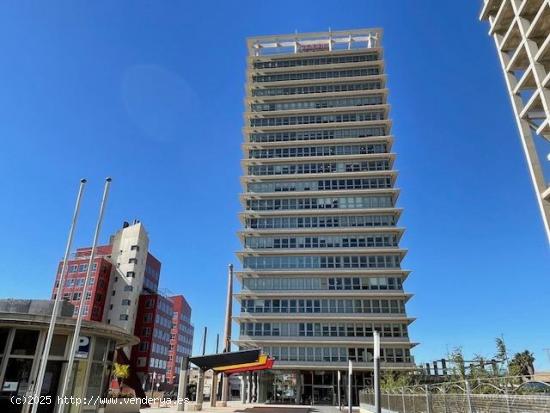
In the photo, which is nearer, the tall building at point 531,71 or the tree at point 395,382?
the tall building at point 531,71

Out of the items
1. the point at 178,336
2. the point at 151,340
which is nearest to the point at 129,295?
the point at 151,340

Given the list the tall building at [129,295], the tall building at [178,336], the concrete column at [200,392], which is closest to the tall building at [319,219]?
the concrete column at [200,392]

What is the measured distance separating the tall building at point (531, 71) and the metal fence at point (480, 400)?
6.21 metres

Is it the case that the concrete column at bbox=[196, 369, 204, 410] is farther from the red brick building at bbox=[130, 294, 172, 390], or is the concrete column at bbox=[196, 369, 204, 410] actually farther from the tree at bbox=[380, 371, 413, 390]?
the red brick building at bbox=[130, 294, 172, 390]

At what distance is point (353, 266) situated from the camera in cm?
5944

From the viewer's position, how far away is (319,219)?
63.3 meters

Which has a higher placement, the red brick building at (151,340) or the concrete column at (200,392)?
the red brick building at (151,340)

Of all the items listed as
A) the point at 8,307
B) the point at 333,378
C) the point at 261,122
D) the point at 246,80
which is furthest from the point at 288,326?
the point at 246,80

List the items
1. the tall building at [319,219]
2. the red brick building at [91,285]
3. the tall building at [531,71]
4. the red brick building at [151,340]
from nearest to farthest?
1. the tall building at [531,71]
2. the tall building at [319,219]
3. the red brick building at [91,285]
4. the red brick building at [151,340]

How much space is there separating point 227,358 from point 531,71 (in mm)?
27939

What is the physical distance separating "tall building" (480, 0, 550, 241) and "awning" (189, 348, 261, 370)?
24083 millimetres

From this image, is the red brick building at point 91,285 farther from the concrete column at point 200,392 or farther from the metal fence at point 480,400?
the metal fence at point 480,400

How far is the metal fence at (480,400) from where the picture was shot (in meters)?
10.0

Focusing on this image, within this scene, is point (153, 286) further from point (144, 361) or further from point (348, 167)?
point (348, 167)
